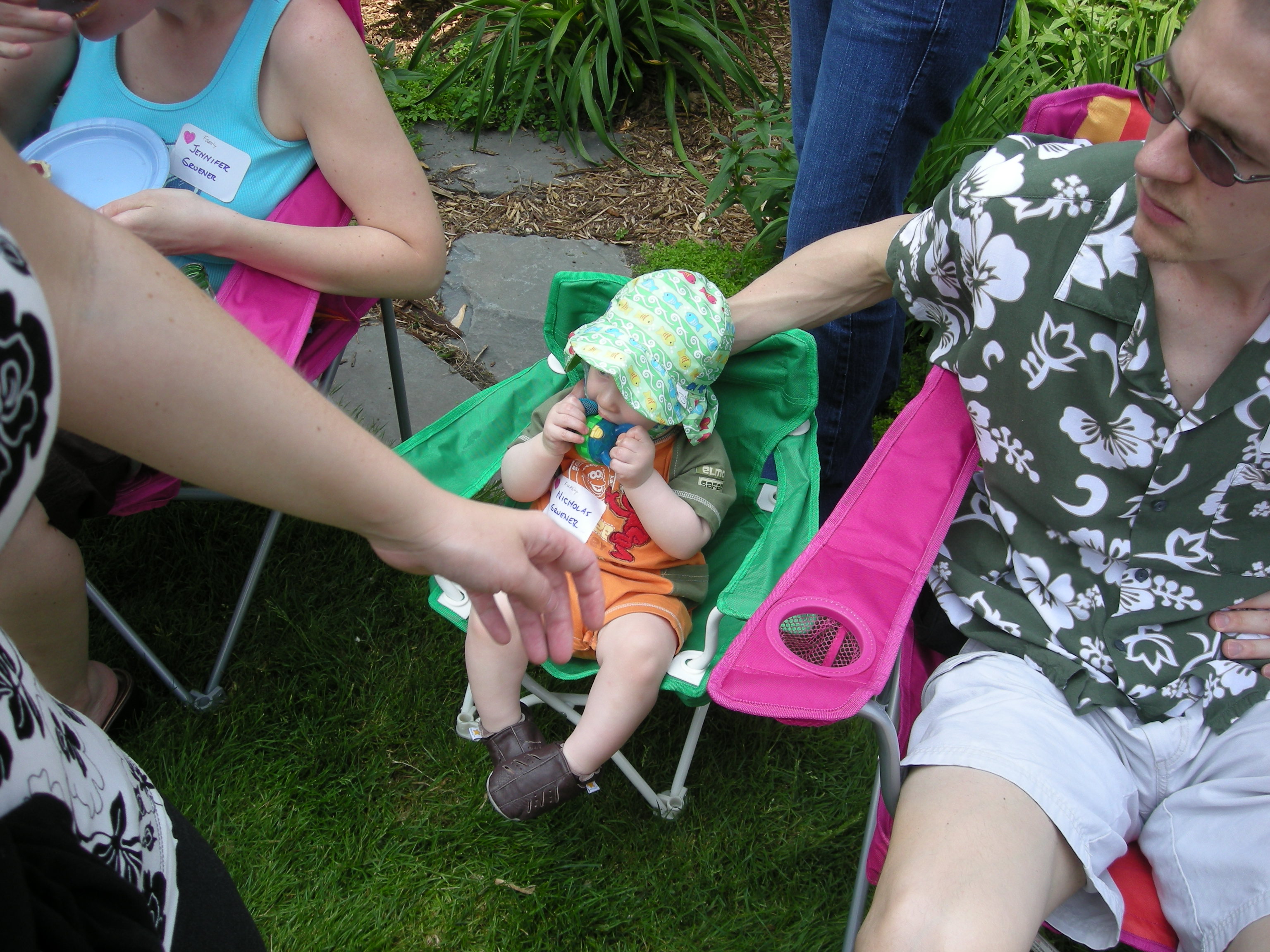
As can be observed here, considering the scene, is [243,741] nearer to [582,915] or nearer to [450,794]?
[450,794]

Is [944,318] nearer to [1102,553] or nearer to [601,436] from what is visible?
[1102,553]

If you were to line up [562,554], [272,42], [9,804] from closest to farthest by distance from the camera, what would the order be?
1. [9,804]
2. [562,554]
3. [272,42]

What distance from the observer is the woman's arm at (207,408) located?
33.3 inches

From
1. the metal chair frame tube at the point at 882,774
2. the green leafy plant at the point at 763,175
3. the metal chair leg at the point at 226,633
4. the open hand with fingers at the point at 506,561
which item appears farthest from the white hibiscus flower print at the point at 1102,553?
the green leafy plant at the point at 763,175

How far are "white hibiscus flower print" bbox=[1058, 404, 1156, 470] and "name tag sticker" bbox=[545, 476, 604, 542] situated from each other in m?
1.00

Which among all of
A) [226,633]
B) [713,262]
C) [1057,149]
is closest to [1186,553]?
[1057,149]

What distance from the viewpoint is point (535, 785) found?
1946 millimetres

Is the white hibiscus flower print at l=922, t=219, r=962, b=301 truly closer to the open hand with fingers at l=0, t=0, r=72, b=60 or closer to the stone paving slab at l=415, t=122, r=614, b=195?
the open hand with fingers at l=0, t=0, r=72, b=60

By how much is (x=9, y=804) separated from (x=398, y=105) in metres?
4.16

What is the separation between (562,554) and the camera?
1211mm

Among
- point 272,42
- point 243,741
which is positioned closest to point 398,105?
point 272,42

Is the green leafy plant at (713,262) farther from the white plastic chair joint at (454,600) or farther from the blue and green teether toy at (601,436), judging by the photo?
the white plastic chair joint at (454,600)

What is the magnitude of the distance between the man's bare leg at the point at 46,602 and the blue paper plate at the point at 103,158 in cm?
67

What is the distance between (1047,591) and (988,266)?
0.58 metres
